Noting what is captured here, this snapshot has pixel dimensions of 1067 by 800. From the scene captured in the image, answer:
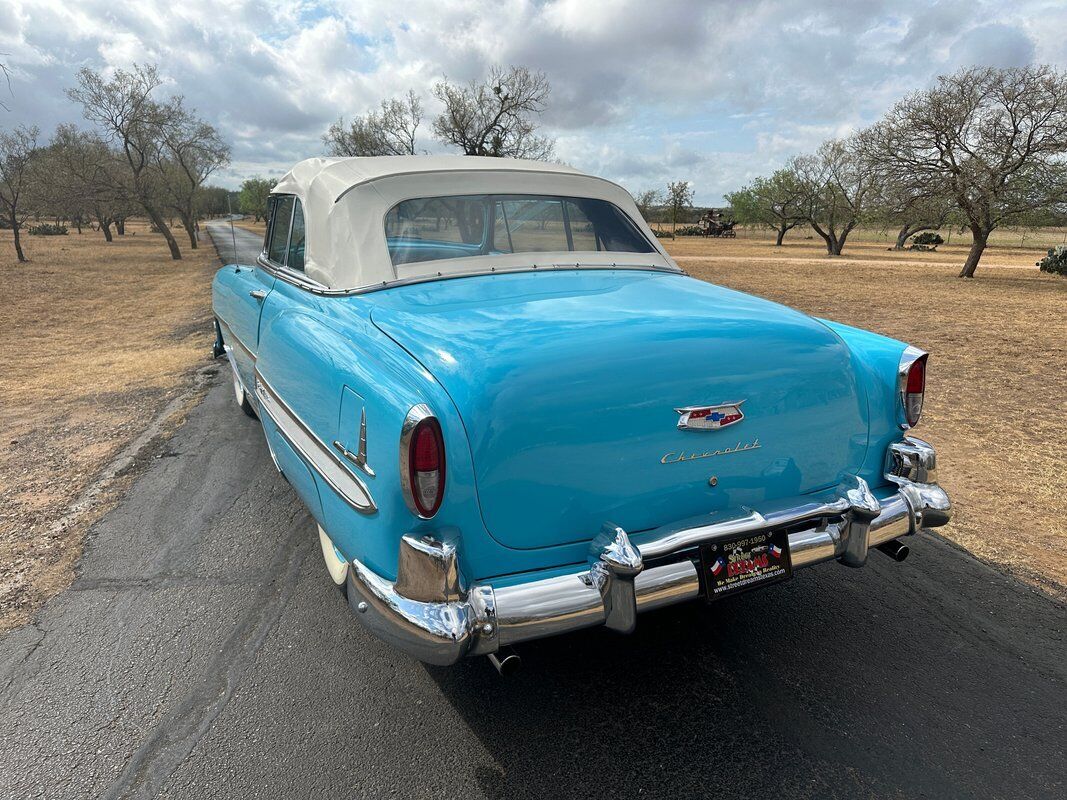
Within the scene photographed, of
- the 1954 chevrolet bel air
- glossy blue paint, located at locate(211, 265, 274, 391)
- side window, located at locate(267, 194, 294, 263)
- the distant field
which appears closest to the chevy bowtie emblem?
the 1954 chevrolet bel air

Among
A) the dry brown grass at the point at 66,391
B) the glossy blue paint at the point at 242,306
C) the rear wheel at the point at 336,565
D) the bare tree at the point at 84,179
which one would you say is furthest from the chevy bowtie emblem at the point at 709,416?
the bare tree at the point at 84,179

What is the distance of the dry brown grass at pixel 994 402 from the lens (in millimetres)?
3508

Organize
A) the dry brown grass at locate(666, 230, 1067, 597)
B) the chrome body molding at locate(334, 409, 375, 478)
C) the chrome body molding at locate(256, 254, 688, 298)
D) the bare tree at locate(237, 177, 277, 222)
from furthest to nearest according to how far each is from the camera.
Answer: the bare tree at locate(237, 177, 277, 222) < the dry brown grass at locate(666, 230, 1067, 597) < the chrome body molding at locate(256, 254, 688, 298) < the chrome body molding at locate(334, 409, 375, 478)

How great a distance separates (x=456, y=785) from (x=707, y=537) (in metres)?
1.09

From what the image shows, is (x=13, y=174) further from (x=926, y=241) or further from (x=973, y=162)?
(x=926, y=241)

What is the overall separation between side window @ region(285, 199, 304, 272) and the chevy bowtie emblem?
2.26 metres

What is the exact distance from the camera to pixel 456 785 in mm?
1981

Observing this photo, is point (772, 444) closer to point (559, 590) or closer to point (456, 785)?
point (559, 590)

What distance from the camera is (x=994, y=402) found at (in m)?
5.88

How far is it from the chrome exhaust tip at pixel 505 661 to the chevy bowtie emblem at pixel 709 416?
86 centimetres

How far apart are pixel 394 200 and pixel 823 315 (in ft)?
33.2

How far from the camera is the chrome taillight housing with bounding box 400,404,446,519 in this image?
1.81m

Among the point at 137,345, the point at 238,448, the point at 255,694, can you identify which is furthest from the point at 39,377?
the point at 255,694

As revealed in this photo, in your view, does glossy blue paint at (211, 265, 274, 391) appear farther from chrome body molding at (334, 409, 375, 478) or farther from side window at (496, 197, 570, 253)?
chrome body molding at (334, 409, 375, 478)
